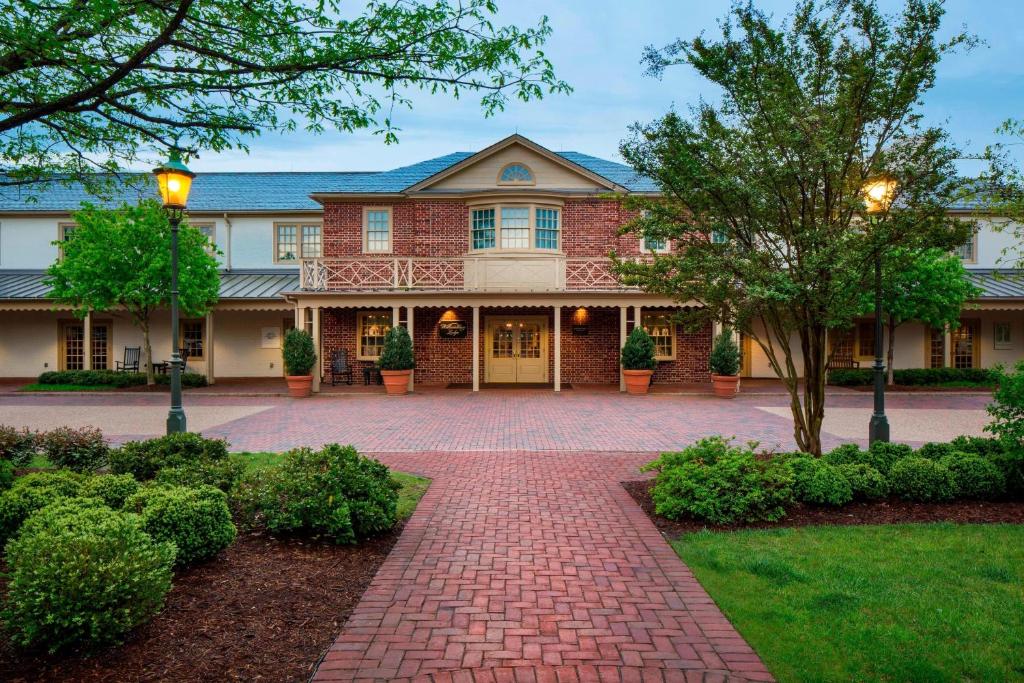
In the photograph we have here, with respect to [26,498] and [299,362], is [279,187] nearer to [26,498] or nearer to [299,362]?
[299,362]

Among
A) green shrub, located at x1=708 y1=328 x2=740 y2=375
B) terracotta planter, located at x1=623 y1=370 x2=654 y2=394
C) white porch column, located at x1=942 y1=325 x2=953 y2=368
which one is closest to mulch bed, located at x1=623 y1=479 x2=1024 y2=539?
green shrub, located at x1=708 y1=328 x2=740 y2=375

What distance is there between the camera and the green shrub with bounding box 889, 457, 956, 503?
20.6ft

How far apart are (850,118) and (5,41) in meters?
8.26

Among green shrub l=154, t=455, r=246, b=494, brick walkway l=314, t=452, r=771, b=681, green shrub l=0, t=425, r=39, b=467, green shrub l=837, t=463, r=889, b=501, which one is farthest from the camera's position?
green shrub l=0, t=425, r=39, b=467

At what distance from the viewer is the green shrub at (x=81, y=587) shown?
3.16m

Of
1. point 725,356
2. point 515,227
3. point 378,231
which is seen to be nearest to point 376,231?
point 378,231

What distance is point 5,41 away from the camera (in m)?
4.96

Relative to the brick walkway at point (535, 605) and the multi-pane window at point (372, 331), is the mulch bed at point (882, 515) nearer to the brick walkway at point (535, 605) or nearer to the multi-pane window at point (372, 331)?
the brick walkway at point (535, 605)

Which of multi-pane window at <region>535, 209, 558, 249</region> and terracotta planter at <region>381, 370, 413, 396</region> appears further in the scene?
multi-pane window at <region>535, 209, 558, 249</region>

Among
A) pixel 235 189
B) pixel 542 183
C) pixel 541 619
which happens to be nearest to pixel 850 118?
Answer: pixel 541 619

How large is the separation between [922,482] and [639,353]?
36.4ft

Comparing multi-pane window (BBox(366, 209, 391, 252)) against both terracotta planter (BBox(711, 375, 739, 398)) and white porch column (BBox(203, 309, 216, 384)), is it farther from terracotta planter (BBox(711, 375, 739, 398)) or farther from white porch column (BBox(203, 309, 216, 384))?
terracotta planter (BBox(711, 375, 739, 398))

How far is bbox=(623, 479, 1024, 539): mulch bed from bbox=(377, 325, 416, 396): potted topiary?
11862 millimetres

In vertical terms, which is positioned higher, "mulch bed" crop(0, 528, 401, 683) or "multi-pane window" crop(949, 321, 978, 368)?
"multi-pane window" crop(949, 321, 978, 368)
